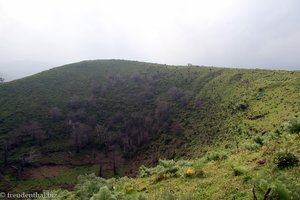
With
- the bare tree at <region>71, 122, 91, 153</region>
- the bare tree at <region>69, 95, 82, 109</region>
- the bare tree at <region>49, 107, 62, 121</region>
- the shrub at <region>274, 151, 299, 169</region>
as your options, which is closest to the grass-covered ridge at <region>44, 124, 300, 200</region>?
the shrub at <region>274, 151, 299, 169</region>

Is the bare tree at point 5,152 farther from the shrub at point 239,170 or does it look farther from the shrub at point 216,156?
the shrub at point 239,170

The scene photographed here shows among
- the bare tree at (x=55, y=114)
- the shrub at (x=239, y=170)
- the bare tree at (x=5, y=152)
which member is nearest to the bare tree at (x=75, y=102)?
the bare tree at (x=55, y=114)

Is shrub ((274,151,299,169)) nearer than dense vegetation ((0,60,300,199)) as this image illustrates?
Yes

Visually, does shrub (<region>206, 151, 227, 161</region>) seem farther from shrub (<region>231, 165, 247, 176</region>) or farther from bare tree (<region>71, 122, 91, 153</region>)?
bare tree (<region>71, 122, 91, 153</region>)

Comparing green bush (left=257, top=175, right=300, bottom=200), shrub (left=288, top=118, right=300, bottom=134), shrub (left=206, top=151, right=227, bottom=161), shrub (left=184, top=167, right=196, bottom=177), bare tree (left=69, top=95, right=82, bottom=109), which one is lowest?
shrub (left=184, top=167, right=196, bottom=177)

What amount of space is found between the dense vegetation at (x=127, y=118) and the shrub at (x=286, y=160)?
88.5ft

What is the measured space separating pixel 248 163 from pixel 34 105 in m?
68.0

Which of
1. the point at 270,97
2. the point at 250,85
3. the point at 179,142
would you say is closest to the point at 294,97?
the point at 270,97

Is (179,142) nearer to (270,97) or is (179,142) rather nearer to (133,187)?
(270,97)

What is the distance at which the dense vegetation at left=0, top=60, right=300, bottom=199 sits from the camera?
50.6 meters

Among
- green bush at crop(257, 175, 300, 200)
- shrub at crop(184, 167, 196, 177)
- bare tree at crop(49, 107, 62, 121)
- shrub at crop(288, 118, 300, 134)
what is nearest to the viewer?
green bush at crop(257, 175, 300, 200)

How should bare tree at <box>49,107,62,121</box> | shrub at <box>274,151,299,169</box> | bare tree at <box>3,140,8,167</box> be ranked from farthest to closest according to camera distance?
bare tree at <box>49,107,62,121</box> < bare tree at <box>3,140,8,167</box> < shrub at <box>274,151,299,169</box>

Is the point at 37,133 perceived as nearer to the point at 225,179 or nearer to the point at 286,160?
the point at 225,179

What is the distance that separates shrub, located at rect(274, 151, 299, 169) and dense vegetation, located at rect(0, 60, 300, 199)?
27.0m
